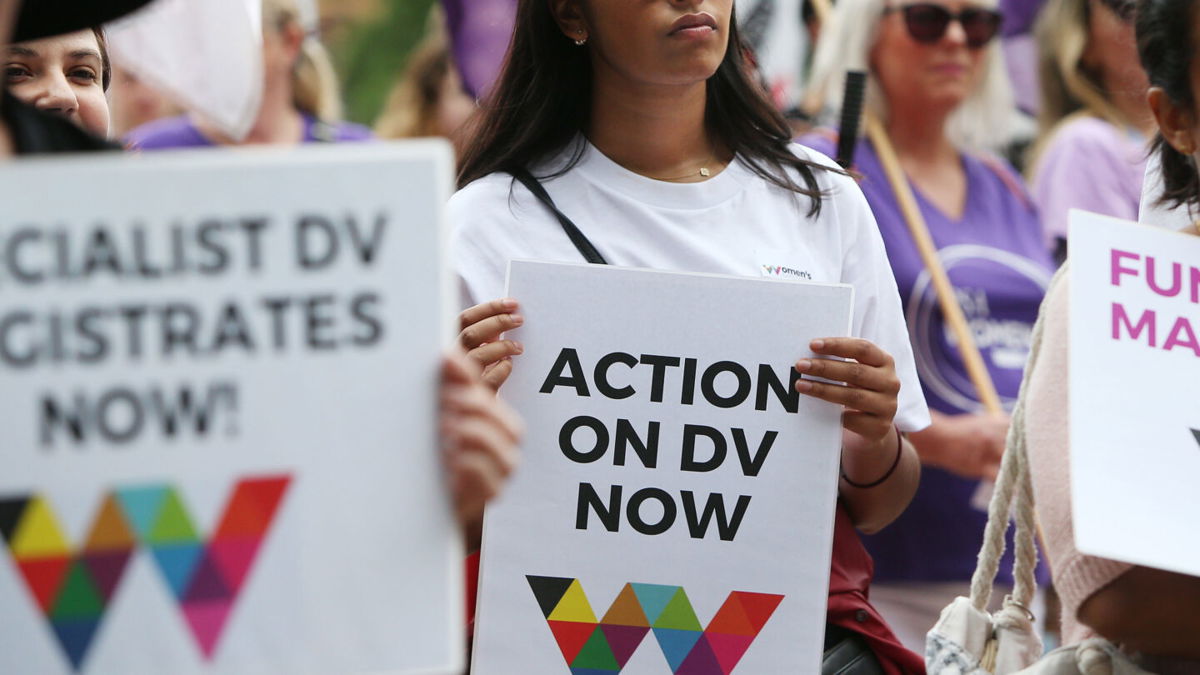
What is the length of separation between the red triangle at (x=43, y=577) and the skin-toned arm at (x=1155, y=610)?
1310 millimetres

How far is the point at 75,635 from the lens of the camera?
6.67 ft

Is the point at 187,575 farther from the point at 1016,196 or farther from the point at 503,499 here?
the point at 1016,196

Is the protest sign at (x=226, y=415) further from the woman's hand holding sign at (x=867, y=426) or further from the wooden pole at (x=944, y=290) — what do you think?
the wooden pole at (x=944, y=290)

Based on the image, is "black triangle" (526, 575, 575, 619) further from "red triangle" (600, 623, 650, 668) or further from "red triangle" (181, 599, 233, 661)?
"red triangle" (181, 599, 233, 661)

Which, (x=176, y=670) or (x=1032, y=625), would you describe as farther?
(x=1032, y=625)

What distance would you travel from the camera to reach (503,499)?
9.41 feet

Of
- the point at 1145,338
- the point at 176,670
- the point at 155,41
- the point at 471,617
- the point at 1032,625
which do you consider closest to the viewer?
the point at 176,670

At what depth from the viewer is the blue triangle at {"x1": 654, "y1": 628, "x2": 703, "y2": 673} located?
9.44ft

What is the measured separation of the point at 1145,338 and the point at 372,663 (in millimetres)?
1123

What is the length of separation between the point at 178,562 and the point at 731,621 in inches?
43.1

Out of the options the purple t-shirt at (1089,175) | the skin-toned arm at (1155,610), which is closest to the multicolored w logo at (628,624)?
the skin-toned arm at (1155,610)

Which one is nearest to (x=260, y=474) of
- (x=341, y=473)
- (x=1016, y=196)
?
(x=341, y=473)

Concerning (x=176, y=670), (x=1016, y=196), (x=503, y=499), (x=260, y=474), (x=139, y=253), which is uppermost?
(x=139, y=253)

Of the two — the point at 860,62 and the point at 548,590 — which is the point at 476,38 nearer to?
the point at 860,62
